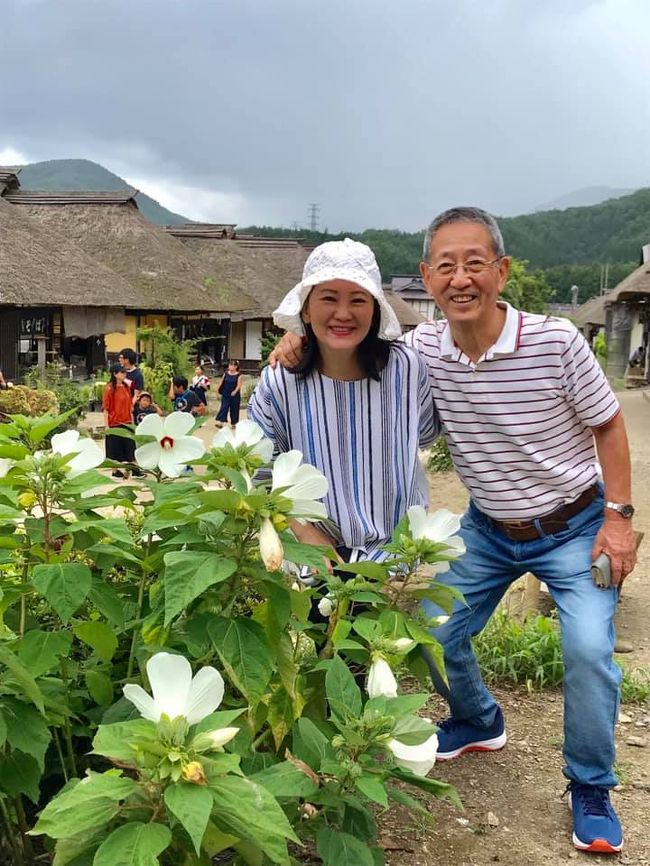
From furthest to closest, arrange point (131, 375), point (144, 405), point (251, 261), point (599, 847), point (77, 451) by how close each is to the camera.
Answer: point (251, 261), point (131, 375), point (144, 405), point (599, 847), point (77, 451)

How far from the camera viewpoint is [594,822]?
83.1 inches

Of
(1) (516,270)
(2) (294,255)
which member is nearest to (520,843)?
(1) (516,270)

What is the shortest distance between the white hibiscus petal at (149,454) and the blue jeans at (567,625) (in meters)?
0.74

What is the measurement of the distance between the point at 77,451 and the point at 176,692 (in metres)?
0.53

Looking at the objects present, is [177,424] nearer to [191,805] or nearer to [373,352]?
[373,352]

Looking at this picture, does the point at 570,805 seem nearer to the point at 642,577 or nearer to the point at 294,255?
the point at 642,577

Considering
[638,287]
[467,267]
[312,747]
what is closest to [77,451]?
[312,747]

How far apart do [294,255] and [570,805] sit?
31474 millimetres

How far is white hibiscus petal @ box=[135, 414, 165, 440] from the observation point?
160 cm

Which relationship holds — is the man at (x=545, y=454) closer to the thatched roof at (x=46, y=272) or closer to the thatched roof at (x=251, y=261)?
the thatched roof at (x=46, y=272)

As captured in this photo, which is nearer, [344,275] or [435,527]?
[435,527]

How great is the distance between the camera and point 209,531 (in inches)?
50.1

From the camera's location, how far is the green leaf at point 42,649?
1307mm

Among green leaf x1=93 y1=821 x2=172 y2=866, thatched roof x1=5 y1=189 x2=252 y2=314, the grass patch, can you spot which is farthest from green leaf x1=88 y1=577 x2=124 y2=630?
thatched roof x1=5 y1=189 x2=252 y2=314
